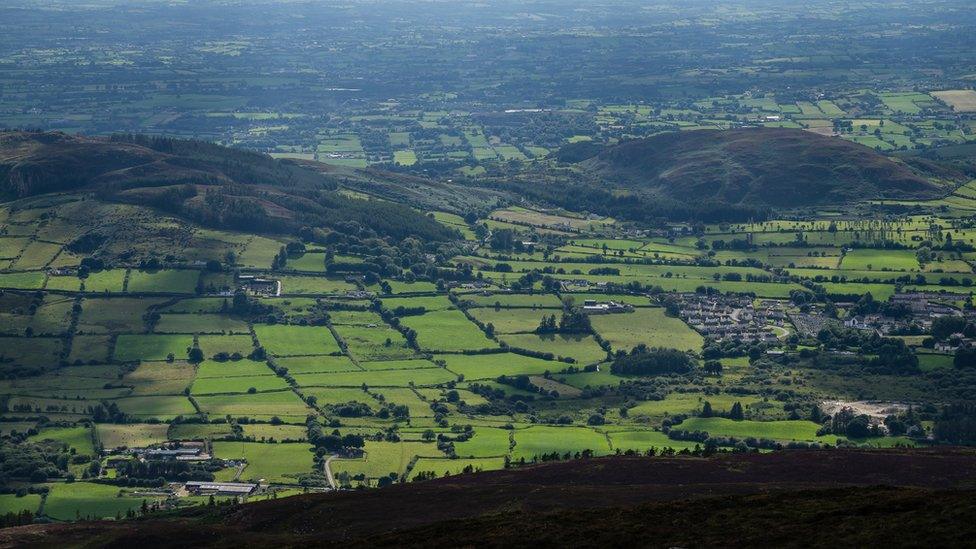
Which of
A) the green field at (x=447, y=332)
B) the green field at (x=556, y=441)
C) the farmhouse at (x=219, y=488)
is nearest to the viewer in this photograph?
the farmhouse at (x=219, y=488)

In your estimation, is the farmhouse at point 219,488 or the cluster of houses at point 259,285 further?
the cluster of houses at point 259,285

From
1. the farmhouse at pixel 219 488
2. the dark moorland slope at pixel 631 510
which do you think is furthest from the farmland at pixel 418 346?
the dark moorland slope at pixel 631 510

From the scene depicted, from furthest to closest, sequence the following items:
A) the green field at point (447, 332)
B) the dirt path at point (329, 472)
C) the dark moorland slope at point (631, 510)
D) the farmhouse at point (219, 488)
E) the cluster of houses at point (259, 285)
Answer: the cluster of houses at point (259, 285) < the green field at point (447, 332) < the dirt path at point (329, 472) < the farmhouse at point (219, 488) < the dark moorland slope at point (631, 510)

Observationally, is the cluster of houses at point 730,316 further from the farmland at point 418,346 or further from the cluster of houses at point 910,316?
the cluster of houses at point 910,316

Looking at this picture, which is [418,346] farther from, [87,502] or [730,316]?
[87,502]

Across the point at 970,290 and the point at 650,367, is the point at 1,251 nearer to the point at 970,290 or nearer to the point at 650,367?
the point at 650,367
